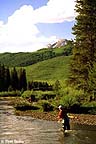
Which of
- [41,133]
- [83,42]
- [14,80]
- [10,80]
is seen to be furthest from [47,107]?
[14,80]

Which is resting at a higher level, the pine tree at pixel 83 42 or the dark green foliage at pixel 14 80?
the pine tree at pixel 83 42

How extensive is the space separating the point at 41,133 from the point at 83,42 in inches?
1233

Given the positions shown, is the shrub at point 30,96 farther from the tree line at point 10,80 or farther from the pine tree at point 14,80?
the pine tree at point 14,80

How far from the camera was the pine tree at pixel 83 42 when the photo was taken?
60469mm

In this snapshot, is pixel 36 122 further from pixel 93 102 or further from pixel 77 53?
pixel 77 53

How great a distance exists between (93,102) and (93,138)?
23.1 m

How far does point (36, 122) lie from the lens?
41.8 metres

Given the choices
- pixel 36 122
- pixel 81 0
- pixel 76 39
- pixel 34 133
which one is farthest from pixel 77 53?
pixel 34 133

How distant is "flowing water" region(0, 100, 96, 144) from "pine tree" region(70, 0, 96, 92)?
2048 cm

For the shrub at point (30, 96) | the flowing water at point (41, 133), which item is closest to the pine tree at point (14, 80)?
the shrub at point (30, 96)

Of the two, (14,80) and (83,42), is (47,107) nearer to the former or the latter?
(83,42)

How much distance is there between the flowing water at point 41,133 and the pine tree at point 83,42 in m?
20.5

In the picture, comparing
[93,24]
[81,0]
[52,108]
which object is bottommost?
[52,108]

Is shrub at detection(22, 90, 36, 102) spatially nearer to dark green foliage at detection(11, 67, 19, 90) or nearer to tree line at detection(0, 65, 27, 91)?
tree line at detection(0, 65, 27, 91)
